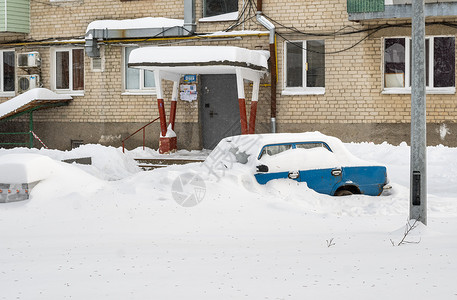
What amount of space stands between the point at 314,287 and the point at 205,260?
4.78ft

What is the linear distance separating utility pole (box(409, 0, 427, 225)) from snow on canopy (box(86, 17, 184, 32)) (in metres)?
12.6

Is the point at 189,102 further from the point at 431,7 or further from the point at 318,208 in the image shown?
the point at 318,208

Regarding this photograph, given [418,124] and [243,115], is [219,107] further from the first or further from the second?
[418,124]

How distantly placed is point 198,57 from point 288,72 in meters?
3.38

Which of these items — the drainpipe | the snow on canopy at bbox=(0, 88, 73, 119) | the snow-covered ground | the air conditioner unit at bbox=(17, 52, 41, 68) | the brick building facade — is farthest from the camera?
the air conditioner unit at bbox=(17, 52, 41, 68)

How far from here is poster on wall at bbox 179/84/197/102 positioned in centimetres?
1991

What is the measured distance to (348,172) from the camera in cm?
1048

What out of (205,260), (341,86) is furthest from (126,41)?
(205,260)

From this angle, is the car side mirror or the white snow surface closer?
the car side mirror

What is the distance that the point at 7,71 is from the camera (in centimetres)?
2270

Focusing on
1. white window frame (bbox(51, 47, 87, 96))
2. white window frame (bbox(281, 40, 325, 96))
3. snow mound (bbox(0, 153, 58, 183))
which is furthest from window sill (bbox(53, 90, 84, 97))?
snow mound (bbox(0, 153, 58, 183))

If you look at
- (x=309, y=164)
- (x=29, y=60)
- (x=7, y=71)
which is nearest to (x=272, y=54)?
(x=29, y=60)

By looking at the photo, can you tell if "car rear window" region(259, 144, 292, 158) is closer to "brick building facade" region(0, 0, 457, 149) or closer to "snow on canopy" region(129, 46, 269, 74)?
"snow on canopy" region(129, 46, 269, 74)

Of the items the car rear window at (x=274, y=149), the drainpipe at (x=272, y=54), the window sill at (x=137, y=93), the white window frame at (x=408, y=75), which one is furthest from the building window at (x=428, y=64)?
the car rear window at (x=274, y=149)
